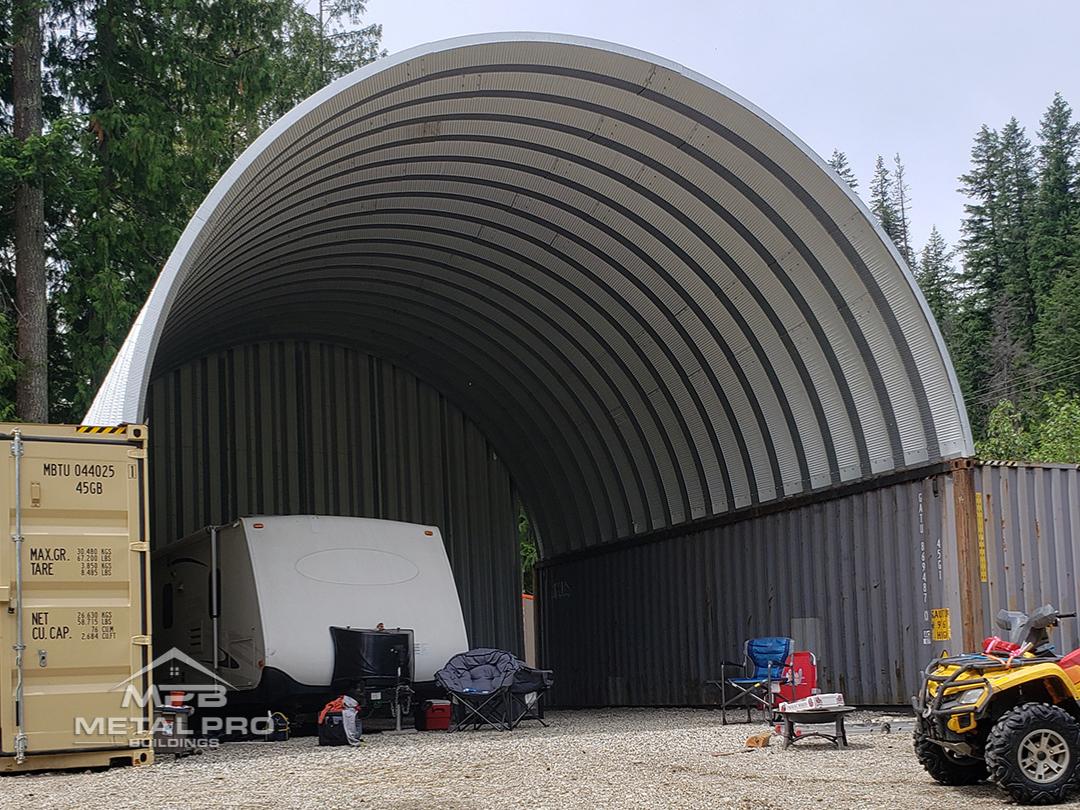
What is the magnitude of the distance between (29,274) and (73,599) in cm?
1095

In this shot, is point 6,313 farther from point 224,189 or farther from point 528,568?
point 528,568

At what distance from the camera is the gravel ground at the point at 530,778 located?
7.18m


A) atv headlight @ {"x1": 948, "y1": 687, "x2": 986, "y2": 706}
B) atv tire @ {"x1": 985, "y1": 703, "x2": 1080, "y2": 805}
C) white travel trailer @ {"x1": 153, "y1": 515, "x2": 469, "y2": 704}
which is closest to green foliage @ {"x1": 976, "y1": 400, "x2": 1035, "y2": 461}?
white travel trailer @ {"x1": 153, "y1": 515, "x2": 469, "y2": 704}

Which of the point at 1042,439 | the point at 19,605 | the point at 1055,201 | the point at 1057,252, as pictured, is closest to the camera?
the point at 19,605

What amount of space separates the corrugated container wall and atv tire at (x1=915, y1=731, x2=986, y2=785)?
507 inches

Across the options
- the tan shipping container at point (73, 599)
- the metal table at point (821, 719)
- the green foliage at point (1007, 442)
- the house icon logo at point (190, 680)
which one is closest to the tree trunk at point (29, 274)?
the house icon logo at point (190, 680)

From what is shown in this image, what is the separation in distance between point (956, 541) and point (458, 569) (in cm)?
991

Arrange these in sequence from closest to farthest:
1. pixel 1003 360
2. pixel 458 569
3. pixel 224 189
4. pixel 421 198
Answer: pixel 224 189
pixel 421 198
pixel 458 569
pixel 1003 360

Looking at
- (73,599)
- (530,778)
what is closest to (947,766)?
(530,778)

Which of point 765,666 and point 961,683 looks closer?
point 961,683

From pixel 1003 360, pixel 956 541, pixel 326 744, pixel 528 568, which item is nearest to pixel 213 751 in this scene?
pixel 326 744

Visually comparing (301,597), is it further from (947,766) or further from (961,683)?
(961,683)

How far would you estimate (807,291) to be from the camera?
45.9 feet

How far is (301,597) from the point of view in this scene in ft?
42.1
